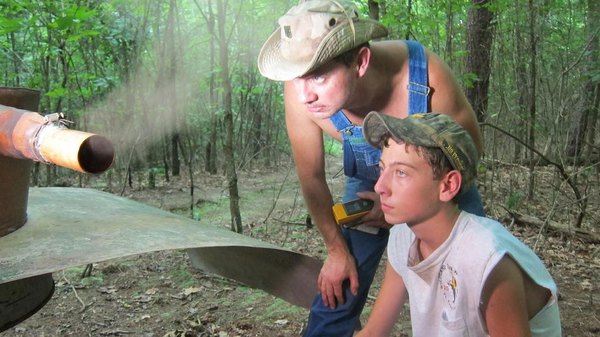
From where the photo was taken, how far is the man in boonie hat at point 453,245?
1.45 metres

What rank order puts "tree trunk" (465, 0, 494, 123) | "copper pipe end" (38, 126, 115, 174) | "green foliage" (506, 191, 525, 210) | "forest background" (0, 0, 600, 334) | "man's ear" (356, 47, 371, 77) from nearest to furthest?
"copper pipe end" (38, 126, 115, 174)
"man's ear" (356, 47, 371, 77)
"forest background" (0, 0, 600, 334)
"green foliage" (506, 191, 525, 210)
"tree trunk" (465, 0, 494, 123)

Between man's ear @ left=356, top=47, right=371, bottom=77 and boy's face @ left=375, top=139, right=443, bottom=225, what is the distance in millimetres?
364

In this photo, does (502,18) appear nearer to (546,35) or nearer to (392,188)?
(546,35)

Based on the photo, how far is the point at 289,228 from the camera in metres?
5.89

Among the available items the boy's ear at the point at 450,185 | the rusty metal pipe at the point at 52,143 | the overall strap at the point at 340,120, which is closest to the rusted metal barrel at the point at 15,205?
the rusty metal pipe at the point at 52,143

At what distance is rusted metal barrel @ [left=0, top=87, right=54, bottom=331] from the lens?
5.00 ft

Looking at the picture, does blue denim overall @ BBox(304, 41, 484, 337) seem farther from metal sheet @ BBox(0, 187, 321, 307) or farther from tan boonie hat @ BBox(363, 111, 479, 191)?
tan boonie hat @ BBox(363, 111, 479, 191)

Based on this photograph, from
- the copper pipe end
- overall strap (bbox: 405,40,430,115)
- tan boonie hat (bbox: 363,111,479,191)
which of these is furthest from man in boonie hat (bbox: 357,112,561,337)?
the copper pipe end

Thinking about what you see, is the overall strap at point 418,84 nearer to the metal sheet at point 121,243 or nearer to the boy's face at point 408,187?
the boy's face at point 408,187

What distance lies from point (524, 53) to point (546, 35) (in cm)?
81

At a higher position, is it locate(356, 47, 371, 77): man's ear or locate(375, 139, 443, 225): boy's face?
Answer: locate(356, 47, 371, 77): man's ear

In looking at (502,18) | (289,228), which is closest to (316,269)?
(289,228)

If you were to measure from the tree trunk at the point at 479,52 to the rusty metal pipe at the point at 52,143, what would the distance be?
5.69 m

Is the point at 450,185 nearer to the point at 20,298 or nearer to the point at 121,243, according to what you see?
the point at 121,243
